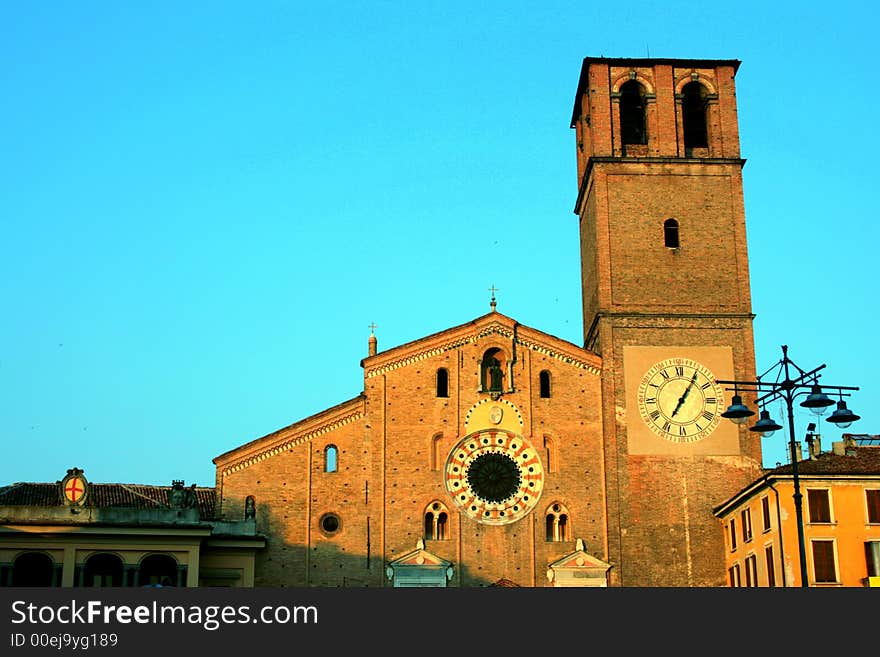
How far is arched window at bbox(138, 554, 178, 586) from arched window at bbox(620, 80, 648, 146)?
20402mm

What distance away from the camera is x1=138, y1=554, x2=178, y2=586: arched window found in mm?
42719

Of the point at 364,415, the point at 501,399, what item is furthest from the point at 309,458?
the point at 501,399

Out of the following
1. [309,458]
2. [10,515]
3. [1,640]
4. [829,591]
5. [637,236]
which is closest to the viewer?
[1,640]

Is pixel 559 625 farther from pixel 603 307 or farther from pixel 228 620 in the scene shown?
pixel 603 307

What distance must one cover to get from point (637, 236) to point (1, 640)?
31506mm

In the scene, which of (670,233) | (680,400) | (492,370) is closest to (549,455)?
(492,370)

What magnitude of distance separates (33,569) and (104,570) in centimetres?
199

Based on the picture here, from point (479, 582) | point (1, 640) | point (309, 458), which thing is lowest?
point (1, 640)

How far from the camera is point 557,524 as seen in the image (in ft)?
147

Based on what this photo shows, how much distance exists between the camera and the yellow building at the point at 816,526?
41.4 meters

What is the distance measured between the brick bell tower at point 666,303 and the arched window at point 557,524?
1.31 meters

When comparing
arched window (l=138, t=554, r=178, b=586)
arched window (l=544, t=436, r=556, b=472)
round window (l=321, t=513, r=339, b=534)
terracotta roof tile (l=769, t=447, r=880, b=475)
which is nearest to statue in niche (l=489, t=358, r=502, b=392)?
arched window (l=544, t=436, r=556, b=472)

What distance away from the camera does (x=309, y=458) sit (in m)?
44.7

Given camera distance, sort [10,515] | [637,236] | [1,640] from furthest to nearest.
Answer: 1. [637,236]
2. [10,515]
3. [1,640]
